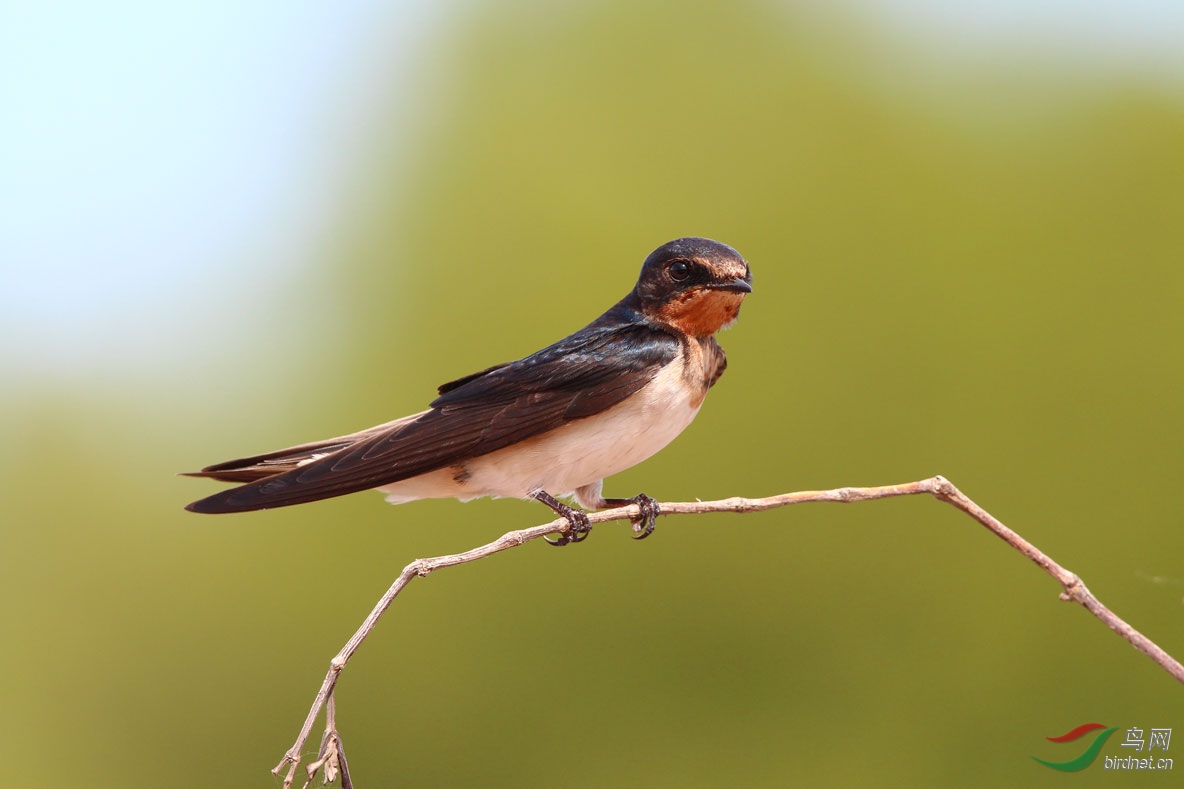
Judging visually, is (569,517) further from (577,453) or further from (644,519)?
(644,519)

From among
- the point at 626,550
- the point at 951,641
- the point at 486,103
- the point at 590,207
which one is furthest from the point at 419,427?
the point at 486,103

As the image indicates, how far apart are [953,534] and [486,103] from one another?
6785 mm

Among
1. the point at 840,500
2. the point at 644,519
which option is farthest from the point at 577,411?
the point at 840,500

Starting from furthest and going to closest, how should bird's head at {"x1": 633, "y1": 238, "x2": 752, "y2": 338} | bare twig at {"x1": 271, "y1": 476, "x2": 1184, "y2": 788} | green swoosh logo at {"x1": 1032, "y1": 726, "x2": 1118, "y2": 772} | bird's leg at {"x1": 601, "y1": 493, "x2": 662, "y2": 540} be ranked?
bird's leg at {"x1": 601, "y1": 493, "x2": 662, "y2": 540}, bird's head at {"x1": 633, "y1": 238, "x2": 752, "y2": 338}, green swoosh logo at {"x1": 1032, "y1": 726, "x2": 1118, "y2": 772}, bare twig at {"x1": 271, "y1": 476, "x2": 1184, "y2": 788}

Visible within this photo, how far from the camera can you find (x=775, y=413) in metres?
9.09

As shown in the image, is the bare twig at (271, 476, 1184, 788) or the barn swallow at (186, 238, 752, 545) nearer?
the bare twig at (271, 476, 1184, 788)

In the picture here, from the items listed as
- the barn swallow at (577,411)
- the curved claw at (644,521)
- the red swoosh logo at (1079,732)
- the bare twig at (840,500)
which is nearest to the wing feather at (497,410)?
the barn swallow at (577,411)

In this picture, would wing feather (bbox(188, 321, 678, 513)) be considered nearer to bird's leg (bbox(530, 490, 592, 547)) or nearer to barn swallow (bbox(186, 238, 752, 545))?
barn swallow (bbox(186, 238, 752, 545))

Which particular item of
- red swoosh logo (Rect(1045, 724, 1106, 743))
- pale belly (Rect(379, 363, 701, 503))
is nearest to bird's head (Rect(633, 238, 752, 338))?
pale belly (Rect(379, 363, 701, 503))

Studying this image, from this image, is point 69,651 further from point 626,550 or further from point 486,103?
point 486,103

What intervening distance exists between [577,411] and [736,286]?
467 millimetres

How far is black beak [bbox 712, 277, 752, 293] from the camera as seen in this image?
2.34 m

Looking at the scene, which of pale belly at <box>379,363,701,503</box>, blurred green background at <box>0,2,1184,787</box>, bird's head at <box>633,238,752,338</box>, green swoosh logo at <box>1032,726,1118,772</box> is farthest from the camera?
Answer: blurred green background at <box>0,2,1184,787</box>

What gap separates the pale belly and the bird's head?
139 mm
